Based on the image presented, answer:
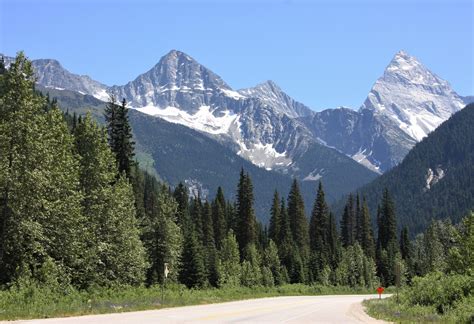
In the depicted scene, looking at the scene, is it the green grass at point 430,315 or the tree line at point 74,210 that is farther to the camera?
the tree line at point 74,210

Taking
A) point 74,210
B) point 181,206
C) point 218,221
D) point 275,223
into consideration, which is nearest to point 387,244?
point 275,223

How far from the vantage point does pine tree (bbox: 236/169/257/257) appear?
104750 mm

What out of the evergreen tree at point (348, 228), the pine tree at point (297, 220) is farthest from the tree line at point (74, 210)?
the evergreen tree at point (348, 228)

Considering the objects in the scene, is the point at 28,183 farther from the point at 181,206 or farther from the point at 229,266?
the point at 181,206

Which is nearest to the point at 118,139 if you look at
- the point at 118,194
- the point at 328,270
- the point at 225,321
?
the point at 118,194

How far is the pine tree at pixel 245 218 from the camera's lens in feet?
344

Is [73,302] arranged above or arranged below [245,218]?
below

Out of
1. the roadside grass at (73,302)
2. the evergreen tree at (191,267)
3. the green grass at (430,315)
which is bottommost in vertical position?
the green grass at (430,315)

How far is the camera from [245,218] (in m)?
106

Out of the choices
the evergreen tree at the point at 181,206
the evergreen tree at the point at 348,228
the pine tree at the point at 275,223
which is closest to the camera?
the evergreen tree at the point at 181,206

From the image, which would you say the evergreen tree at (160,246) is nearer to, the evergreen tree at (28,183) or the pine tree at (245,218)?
the evergreen tree at (28,183)

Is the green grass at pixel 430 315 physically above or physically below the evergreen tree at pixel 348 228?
below

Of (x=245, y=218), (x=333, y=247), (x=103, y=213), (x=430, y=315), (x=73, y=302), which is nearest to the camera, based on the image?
(x=430, y=315)

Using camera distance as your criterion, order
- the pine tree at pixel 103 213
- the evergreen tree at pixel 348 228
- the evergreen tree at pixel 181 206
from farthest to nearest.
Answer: the evergreen tree at pixel 348 228 < the evergreen tree at pixel 181 206 < the pine tree at pixel 103 213
